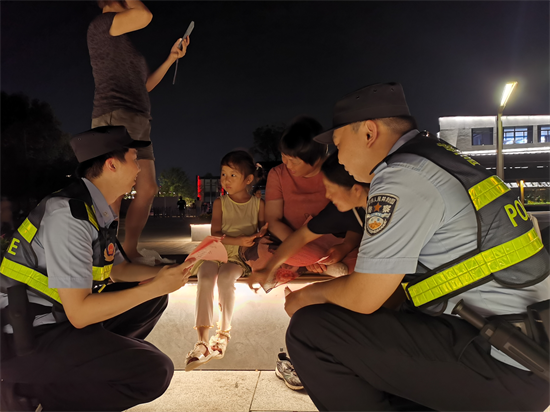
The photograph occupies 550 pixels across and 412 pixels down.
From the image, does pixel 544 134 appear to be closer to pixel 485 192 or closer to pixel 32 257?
pixel 485 192

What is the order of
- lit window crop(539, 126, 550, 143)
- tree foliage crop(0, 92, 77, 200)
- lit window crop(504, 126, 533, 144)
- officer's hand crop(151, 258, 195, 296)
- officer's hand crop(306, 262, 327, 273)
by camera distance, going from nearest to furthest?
officer's hand crop(151, 258, 195, 296), officer's hand crop(306, 262, 327, 273), tree foliage crop(0, 92, 77, 200), lit window crop(539, 126, 550, 143), lit window crop(504, 126, 533, 144)

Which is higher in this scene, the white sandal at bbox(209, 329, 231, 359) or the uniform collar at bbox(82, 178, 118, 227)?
the uniform collar at bbox(82, 178, 118, 227)

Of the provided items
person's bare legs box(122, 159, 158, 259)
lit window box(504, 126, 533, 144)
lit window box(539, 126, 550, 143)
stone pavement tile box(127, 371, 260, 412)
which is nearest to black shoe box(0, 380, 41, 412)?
stone pavement tile box(127, 371, 260, 412)

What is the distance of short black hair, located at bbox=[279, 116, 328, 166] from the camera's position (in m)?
2.75

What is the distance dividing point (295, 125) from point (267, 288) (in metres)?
1.20

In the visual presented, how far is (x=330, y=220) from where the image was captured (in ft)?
8.01

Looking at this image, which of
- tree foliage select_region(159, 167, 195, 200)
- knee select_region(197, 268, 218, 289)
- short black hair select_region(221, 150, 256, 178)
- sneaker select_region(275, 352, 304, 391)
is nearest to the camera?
sneaker select_region(275, 352, 304, 391)

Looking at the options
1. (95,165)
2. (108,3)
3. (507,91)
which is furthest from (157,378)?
(507,91)

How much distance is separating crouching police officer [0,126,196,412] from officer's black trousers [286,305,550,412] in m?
0.73

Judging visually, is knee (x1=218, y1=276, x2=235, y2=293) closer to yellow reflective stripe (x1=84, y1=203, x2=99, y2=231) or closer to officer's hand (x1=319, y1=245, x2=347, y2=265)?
officer's hand (x1=319, y1=245, x2=347, y2=265)

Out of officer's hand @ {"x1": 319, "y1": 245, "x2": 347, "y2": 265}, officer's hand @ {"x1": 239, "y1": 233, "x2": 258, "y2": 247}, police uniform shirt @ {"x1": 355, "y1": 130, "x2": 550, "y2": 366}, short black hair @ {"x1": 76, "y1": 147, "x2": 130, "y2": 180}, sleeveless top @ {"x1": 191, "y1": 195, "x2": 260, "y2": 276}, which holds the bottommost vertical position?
officer's hand @ {"x1": 319, "y1": 245, "x2": 347, "y2": 265}

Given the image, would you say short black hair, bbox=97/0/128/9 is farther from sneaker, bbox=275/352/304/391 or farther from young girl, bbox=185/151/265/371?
→ sneaker, bbox=275/352/304/391

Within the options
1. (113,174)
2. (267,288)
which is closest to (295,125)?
(267,288)

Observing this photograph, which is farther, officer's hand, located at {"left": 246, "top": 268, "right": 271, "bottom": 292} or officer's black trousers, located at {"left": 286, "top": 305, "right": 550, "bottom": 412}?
officer's hand, located at {"left": 246, "top": 268, "right": 271, "bottom": 292}
